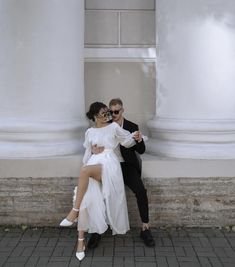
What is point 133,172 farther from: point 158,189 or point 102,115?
point 102,115

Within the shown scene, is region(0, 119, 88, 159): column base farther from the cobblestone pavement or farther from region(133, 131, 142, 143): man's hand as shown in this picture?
region(133, 131, 142, 143): man's hand

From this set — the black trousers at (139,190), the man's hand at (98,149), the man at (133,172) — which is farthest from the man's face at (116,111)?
the black trousers at (139,190)

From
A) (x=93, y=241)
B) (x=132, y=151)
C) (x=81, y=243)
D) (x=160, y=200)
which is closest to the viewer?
(x=81, y=243)

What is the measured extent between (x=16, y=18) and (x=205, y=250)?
3.33 m

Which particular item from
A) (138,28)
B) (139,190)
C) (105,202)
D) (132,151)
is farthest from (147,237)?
(138,28)

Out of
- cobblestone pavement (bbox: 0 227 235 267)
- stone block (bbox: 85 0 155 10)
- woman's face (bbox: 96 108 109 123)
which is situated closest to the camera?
cobblestone pavement (bbox: 0 227 235 267)

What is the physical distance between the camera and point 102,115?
483cm

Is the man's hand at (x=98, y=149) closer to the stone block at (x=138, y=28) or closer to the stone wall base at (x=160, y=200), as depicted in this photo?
the stone wall base at (x=160, y=200)

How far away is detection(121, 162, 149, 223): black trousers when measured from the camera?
4.95m

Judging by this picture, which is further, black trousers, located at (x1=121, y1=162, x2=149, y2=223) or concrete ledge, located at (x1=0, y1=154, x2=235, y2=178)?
concrete ledge, located at (x1=0, y1=154, x2=235, y2=178)

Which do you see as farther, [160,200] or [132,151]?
[160,200]

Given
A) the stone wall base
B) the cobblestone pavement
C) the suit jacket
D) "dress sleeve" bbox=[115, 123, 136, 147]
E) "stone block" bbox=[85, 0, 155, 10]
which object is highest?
"stone block" bbox=[85, 0, 155, 10]

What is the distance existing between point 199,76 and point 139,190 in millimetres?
1559

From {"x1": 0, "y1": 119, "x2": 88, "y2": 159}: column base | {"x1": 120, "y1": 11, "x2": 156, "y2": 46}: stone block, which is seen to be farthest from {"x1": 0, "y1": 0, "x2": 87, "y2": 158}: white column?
{"x1": 120, "y1": 11, "x2": 156, "y2": 46}: stone block
